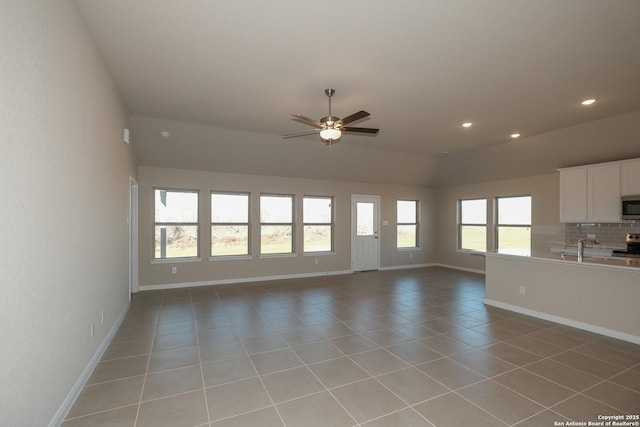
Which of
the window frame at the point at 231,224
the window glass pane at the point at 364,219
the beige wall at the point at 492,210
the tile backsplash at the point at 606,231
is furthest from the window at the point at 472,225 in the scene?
the window frame at the point at 231,224

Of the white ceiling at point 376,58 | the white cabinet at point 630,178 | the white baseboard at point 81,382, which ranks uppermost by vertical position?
the white ceiling at point 376,58

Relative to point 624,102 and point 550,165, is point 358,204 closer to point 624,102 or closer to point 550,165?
point 550,165

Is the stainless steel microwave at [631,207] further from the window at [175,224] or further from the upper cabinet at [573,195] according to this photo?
the window at [175,224]

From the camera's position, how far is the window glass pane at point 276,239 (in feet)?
22.9

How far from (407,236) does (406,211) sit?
0.74 metres

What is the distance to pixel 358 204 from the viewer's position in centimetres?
805

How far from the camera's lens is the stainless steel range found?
508 centimetres

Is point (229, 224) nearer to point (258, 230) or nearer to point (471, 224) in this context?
point (258, 230)

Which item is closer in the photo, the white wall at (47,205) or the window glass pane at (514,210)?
the white wall at (47,205)

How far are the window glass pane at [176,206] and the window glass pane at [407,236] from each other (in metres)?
5.53

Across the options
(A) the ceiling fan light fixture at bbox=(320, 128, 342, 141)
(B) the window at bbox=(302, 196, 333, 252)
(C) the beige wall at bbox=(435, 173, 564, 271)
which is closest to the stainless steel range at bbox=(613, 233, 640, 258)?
(C) the beige wall at bbox=(435, 173, 564, 271)

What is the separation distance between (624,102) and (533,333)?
338cm

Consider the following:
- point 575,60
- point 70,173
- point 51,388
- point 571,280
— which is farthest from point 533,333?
point 70,173

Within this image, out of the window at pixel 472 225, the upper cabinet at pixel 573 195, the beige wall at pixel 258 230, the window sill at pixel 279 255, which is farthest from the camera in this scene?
the window at pixel 472 225
